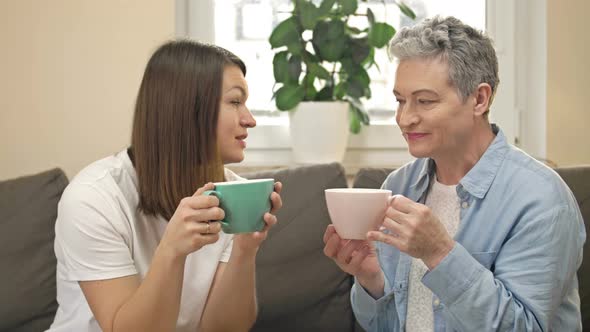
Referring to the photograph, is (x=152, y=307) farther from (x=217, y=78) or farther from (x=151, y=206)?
(x=217, y=78)

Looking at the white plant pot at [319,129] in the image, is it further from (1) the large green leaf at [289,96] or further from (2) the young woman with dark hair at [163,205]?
(2) the young woman with dark hair at [163,205]

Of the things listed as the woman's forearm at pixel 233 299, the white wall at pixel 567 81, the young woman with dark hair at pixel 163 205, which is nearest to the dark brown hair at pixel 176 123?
the young woman with dark hair at pixel 163 205

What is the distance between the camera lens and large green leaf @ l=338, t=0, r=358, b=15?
8.25 ft

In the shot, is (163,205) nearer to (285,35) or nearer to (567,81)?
(285,35)

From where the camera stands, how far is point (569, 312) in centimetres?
141

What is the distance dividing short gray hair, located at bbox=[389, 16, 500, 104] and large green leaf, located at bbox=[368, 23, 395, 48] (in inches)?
45.5

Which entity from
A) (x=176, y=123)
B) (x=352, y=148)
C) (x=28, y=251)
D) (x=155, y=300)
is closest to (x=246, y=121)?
(x=176, y=123)

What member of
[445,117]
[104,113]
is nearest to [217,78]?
[445,117]

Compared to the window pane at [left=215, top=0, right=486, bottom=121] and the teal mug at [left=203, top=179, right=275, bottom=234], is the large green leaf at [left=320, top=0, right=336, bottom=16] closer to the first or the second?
the window pane at [left=215, top=0, right=486, bottom=121]

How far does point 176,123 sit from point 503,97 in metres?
1.78

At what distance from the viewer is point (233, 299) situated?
1.48m

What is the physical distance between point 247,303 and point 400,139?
4.76ft

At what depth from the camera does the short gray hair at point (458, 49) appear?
137 centimetres

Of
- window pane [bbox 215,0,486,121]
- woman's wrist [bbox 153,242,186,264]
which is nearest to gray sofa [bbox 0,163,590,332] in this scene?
window pane [bbox 215,0,486,121]
